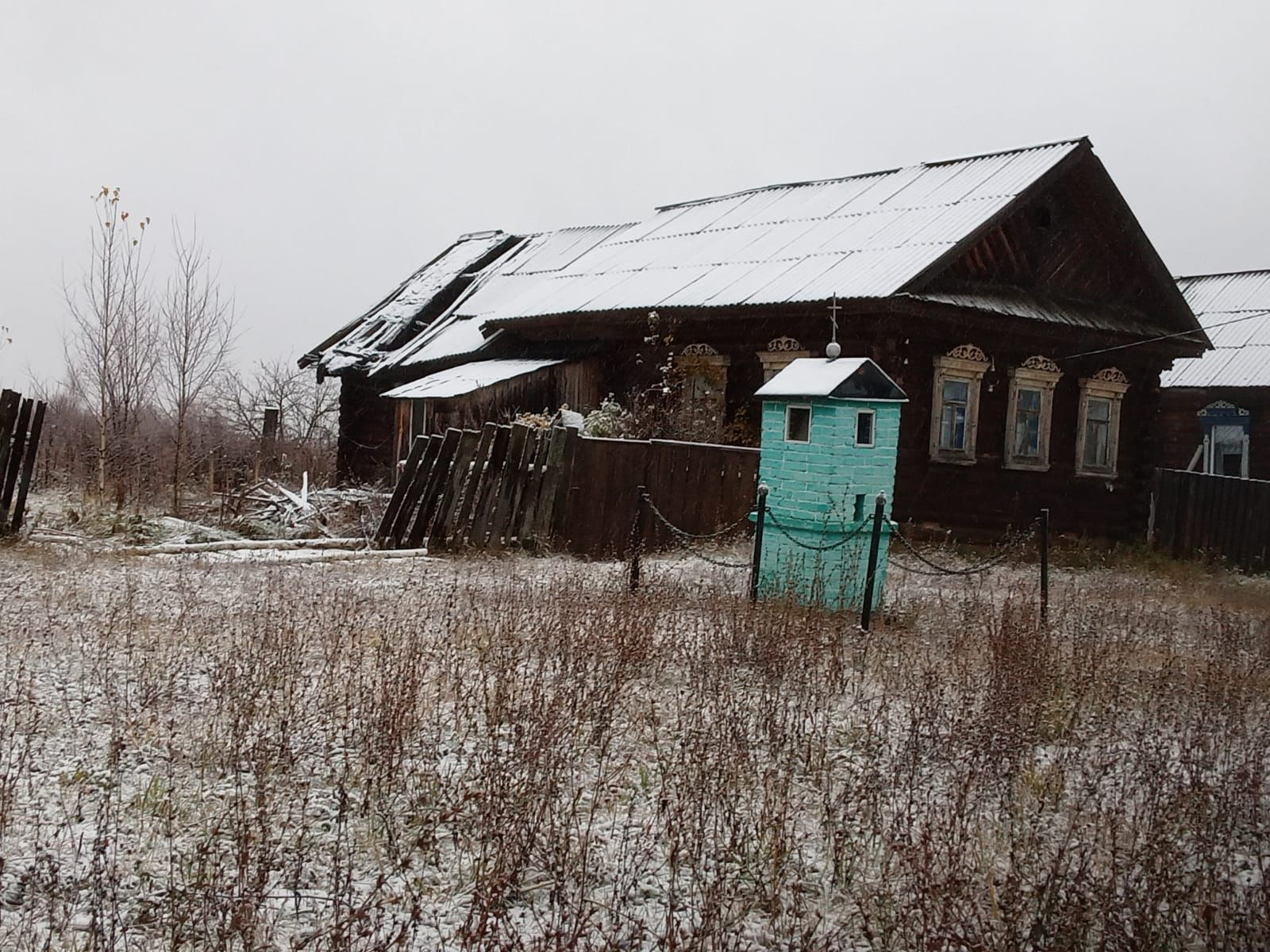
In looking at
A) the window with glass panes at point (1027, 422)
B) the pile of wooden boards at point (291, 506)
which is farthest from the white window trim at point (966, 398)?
the pile of wooden boards at point (291, 506)

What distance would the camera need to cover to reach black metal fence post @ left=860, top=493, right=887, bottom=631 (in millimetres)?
8625

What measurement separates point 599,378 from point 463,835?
13.7m

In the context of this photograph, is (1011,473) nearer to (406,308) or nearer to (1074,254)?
(1074,254)

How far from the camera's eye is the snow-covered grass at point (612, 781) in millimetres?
3896

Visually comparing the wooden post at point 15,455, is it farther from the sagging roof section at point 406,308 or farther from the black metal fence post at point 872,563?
the sagging roof section at point 406,308

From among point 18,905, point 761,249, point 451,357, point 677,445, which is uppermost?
point 761,249

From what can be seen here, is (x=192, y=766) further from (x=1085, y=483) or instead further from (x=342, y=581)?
(x=1085, y=483)

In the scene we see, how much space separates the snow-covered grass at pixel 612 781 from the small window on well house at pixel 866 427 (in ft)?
5.24

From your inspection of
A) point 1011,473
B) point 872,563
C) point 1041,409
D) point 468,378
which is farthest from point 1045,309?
point 872,563

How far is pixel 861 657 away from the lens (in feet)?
24.2

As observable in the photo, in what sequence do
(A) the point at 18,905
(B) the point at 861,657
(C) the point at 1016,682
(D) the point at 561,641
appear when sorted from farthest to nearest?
(B) the point at 861,657, (D) the point at 561,641, (C) the point at 1016,682, (A) the point at 18,905

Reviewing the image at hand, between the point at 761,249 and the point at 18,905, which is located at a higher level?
the point at 761,249

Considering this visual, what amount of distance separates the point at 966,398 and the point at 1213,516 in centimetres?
469

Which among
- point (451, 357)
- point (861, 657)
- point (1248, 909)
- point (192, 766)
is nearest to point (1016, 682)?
point (861, 657)
